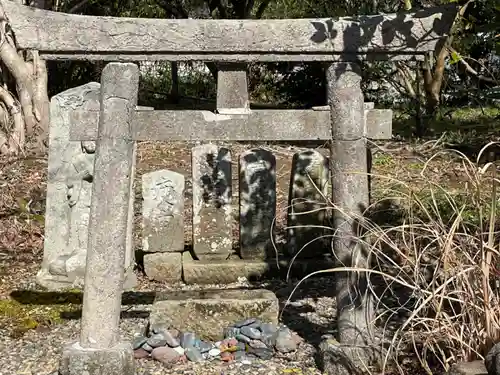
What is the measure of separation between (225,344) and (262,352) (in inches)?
9.1

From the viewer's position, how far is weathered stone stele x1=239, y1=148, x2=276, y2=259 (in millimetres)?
5871

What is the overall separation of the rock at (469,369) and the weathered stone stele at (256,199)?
2.87 m

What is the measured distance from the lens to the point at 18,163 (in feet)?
30.6

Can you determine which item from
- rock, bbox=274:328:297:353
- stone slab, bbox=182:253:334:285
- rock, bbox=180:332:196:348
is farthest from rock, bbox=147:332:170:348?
stone slab, bbox=182:253:334:285

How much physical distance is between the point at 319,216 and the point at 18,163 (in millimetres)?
4772

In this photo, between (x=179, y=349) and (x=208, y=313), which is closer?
(x=179, y=349)

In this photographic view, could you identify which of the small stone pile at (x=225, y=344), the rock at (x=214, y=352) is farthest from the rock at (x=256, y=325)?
the rock at (x=214, y=352)

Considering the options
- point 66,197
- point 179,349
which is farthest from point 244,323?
point 66,197

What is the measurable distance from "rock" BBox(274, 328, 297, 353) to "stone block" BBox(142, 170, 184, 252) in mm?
1720

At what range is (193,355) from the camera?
4.30 m

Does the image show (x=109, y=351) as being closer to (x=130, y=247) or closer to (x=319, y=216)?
(x=130, y=247)

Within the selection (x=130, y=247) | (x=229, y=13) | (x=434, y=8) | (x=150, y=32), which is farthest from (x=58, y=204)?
(x=229, y=13)

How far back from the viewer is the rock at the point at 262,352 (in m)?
4.29

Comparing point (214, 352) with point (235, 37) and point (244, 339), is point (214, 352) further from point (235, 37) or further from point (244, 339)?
point (235, 37)
